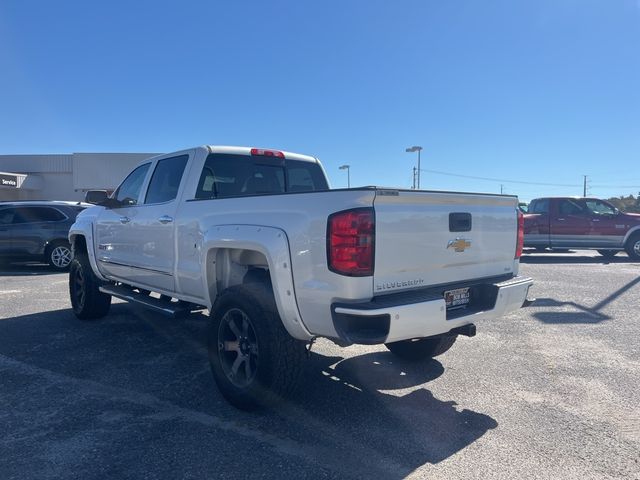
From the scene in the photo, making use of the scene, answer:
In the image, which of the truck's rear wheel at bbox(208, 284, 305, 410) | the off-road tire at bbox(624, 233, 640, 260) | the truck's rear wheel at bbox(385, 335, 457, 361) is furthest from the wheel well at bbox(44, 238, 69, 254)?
the off-road tire at bbox(624, 233, 640, 260)

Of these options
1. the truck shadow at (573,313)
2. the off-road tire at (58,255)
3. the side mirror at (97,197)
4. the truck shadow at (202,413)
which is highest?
the side mirror at (97,197)

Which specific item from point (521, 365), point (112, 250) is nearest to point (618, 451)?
point (521, 365)

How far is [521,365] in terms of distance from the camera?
4.82m

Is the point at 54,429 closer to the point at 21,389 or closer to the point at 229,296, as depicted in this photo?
the point at 21,389

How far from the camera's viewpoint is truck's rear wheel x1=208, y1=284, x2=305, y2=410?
11.2 feet

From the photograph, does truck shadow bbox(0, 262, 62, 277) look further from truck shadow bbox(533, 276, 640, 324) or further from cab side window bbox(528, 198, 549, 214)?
cab side window bbox(528, 198, 549, 214)

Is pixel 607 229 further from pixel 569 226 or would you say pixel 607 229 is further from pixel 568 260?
pixel 568 260

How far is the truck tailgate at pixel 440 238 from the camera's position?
3.18 meters

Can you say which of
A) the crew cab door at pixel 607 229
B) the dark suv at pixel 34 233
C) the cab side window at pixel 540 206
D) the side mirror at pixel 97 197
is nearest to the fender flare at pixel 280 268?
the side mirror at pixel 97 197

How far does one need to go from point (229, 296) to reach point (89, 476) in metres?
1.45

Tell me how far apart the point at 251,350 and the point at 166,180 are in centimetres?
239

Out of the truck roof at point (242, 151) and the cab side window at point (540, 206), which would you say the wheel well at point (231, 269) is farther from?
the cab side window at point (540, 206)

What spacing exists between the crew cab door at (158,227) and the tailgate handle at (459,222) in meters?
2.54

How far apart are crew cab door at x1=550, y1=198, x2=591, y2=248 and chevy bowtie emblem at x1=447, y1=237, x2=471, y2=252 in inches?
486
